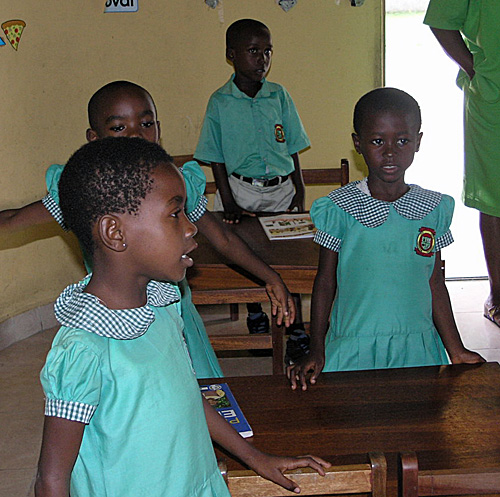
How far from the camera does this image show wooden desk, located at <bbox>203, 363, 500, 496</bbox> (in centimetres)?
136

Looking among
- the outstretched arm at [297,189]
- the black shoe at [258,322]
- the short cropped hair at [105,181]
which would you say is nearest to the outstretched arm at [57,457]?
the short cropped hair at [105,181]

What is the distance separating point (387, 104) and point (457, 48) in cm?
173

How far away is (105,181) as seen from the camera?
1236 millimetres

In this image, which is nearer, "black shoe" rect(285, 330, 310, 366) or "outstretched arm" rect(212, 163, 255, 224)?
"black shoe" rect(285, 330, 310, 366)

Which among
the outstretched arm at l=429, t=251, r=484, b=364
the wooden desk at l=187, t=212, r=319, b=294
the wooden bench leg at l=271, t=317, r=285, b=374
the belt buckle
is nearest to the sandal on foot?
the belt buckle

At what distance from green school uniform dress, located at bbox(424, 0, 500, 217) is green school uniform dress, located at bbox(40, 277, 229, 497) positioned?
2.65 meters

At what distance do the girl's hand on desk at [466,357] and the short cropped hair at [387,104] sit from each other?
68cm

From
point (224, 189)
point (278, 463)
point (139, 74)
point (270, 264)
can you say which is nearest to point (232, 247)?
Answer: point (270, 264)

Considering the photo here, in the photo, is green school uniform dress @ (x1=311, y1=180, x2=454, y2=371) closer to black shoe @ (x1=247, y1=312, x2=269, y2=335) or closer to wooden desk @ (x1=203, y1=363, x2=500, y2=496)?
wooden desk @ (x1=203, y1=363, x2=500, y2=496)

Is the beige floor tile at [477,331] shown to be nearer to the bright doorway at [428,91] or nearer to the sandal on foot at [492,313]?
the sandal on foot at [492,313]

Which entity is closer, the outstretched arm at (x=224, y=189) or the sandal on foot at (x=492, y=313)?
the outstretched arm at (x=224, y=189)

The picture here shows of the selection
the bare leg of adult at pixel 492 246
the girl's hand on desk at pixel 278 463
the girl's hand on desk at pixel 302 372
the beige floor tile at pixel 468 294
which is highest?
the girl's hand on desk at pixel 278 463

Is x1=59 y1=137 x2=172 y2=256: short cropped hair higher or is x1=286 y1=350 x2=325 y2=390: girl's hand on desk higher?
x1=59 y1=137 x2=172 y2=256: short cropped hair

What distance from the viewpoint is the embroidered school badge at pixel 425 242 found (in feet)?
6.84
